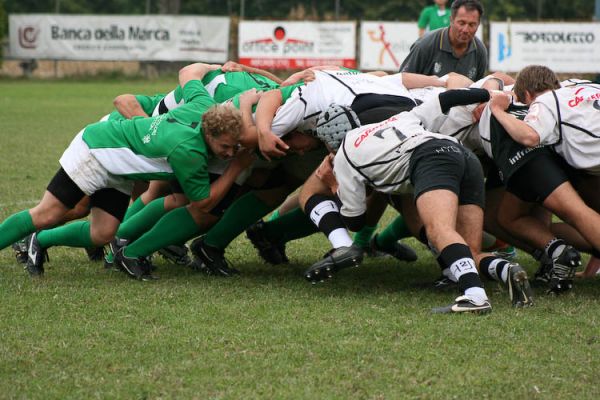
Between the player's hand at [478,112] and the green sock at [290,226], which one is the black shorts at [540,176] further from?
the green sock at [290,226]

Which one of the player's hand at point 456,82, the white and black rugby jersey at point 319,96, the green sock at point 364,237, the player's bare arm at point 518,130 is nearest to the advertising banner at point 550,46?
the green sock at point 364,237

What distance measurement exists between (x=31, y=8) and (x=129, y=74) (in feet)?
29.5

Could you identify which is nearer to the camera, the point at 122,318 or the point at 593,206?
the point at 122,318

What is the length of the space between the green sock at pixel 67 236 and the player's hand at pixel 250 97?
121 centimetres

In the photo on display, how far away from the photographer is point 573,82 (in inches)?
229

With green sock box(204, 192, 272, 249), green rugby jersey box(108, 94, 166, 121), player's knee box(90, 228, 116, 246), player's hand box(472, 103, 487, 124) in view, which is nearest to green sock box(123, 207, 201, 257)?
player's knee box(90, 228, 116, 246)

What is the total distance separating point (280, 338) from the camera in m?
4.53

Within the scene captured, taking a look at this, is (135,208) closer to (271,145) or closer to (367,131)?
(271,145)

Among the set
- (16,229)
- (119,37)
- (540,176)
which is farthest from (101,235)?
(119,37)

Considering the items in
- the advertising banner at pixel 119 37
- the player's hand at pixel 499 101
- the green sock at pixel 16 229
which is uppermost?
the player's hand at pixel 499 101

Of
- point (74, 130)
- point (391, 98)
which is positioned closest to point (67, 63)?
point (74, 130)

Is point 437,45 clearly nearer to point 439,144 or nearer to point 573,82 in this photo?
point 573,82

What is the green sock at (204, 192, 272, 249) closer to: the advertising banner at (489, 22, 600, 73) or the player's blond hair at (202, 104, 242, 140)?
the player's blond hair at (202, 104, 242, 140)

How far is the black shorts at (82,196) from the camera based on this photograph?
590cm
